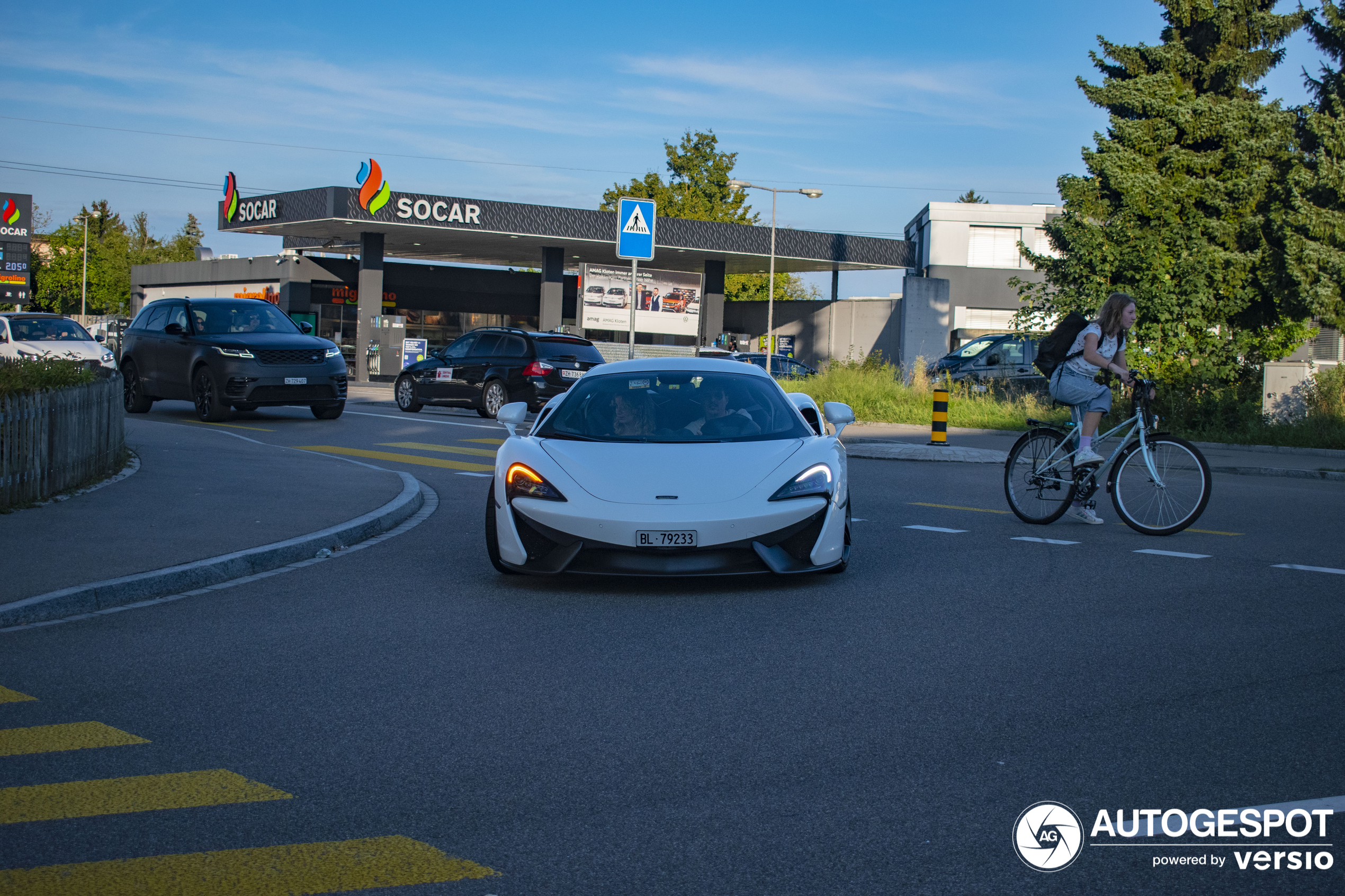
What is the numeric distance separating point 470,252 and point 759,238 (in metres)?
13.7

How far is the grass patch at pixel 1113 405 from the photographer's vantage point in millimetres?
20156

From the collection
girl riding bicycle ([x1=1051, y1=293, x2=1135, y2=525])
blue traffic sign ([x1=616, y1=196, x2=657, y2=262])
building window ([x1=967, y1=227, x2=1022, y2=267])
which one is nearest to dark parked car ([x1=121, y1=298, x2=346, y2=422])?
blue traffic sign ([x1=616, y1=196, x2=657, y2=262])

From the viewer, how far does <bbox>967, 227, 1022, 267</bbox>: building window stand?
62.1 m

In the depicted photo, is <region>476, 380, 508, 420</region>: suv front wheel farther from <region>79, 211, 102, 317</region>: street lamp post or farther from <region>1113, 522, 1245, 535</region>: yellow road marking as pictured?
<region>79, 211, 102, 317</region>: street lamp post

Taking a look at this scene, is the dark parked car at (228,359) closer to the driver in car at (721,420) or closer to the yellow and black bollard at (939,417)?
the yellow and black bollard at (939,417)

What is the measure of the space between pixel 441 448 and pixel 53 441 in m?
7.15

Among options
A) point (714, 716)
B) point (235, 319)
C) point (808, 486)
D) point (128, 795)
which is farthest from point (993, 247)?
point (128, 795)

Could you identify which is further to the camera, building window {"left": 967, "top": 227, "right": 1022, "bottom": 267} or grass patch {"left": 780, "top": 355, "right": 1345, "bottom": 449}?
building window {"left": 967, "top": 227, "right": 1022, "bottom": 267}

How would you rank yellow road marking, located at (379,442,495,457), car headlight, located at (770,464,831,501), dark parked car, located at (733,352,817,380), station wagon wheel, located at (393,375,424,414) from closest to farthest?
car headlight, located at (770,464,831,501), yellow road marking, located at (379,442,495,457), station wagon wheel, located at (393,375,424,414), dark parked car, located at (733,352,817,380)

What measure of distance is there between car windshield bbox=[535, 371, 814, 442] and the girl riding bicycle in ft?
9.26

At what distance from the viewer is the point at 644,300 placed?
2099 inches

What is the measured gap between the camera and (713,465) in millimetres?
7086

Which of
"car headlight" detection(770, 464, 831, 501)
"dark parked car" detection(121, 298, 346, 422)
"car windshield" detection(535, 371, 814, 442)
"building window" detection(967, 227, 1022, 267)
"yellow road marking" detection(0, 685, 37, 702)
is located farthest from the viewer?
"building window" detection(967, 227, 1022, 267)

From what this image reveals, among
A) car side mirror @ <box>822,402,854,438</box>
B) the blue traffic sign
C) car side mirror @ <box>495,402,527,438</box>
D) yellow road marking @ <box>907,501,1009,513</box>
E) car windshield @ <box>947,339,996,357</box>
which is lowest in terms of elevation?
yellow road marking @ <box>907,501,1009,513</box>
